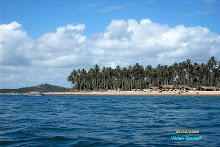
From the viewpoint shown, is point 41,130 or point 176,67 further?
point 176,67

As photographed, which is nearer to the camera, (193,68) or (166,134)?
(166,134)

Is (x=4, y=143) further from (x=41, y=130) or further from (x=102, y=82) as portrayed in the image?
(x=102, y=82)

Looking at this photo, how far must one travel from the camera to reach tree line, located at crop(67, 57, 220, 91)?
149 meters

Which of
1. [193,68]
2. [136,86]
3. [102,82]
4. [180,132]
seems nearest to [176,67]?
[193,68]

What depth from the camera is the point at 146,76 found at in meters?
178

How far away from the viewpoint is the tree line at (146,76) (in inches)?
5861

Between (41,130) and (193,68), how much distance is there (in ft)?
484

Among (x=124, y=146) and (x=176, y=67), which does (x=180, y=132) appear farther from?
(x=176, y=67)

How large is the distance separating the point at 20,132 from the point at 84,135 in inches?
212

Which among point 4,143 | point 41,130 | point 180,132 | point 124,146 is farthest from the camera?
point 41,130

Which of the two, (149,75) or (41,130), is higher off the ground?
(149,75)

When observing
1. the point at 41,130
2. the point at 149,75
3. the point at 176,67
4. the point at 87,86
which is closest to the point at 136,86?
the point at 149,75

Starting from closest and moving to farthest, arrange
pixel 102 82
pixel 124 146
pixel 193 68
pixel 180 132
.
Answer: pixel 124 146
pixel 180 132
pixel 193 68
pixel 102 82

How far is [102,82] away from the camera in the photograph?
631ft
